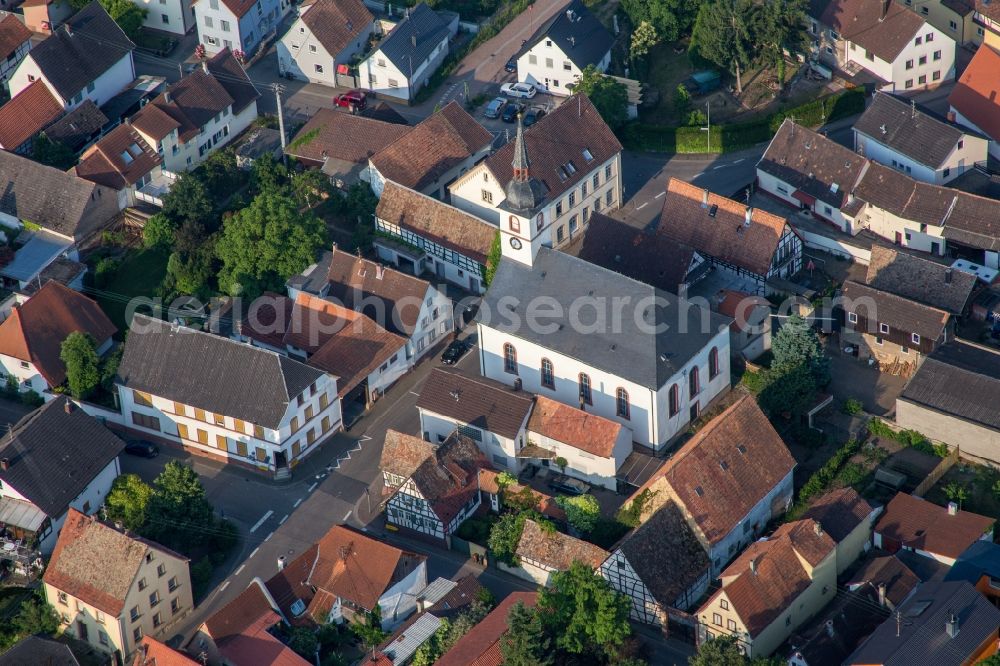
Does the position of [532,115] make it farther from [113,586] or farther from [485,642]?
[113,586]

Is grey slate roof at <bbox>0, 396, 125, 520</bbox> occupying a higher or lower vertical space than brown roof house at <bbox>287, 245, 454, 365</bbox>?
lower

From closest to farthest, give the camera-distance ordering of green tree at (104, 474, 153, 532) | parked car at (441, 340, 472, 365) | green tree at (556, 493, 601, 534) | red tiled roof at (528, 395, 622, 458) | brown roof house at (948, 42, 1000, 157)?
green tree at (556, 493, 601, 534)
green tree at (104, 474, 153, 532)
red tiled roof at (528, 395, 622, 458)
parked car at (441, 340, 472, 365)
brown roof house at (948, 42, 1000, 157)

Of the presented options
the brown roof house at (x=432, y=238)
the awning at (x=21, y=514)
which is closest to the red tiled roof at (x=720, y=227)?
the brown roof house at (x=432, y=238)

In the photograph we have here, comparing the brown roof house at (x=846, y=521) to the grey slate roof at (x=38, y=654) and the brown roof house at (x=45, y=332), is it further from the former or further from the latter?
the brown roof house at (x=45, y=332)

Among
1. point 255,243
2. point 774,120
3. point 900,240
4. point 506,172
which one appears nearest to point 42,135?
point 255,243

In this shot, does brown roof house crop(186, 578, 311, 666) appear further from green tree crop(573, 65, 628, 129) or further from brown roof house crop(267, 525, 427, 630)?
green tree crop(573, 65, 628, 129)

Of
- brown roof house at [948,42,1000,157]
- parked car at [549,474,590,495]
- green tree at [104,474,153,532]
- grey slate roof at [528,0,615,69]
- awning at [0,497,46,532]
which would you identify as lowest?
awning at [0,497,46,532]

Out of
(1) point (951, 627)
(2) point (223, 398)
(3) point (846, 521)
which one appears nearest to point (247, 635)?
(2) point (223, 398)

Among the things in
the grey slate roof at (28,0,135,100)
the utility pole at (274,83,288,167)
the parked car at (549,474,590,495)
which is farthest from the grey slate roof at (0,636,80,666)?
the grey slate roof at (28,0,135,100)
